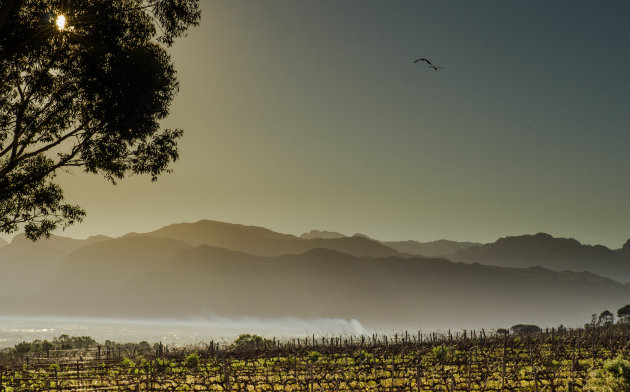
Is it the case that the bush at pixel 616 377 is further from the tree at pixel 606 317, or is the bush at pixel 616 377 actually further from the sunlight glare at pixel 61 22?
the tree at pixel 606 317

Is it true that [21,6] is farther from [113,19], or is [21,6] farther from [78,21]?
[113,19]

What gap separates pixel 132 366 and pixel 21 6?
1134 inches

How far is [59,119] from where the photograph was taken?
53.9 ft

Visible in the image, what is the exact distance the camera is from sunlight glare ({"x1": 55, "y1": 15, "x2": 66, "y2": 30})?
1458cm

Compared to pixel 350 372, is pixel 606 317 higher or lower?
lower

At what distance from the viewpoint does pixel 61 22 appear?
576 inches

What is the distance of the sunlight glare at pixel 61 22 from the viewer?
1458 centimetres

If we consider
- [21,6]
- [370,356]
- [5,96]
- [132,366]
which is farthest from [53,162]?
[370,356]

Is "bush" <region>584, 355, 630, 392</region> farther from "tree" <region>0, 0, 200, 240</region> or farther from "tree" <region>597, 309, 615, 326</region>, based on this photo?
"tree" <region>597, 309, 615, 326</region>

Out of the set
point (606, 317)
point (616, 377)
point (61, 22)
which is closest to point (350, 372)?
point (616, 377)

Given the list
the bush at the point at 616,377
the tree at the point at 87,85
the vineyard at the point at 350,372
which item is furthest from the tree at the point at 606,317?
the tree at the point at 87,85

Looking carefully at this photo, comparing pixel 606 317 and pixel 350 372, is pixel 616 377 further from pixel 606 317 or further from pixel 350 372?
pixel 606 317

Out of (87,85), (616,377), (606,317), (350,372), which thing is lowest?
(606,317)

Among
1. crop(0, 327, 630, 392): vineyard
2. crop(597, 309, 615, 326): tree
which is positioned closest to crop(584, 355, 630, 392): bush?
crop(0, 327, 630, 392): vineyard
